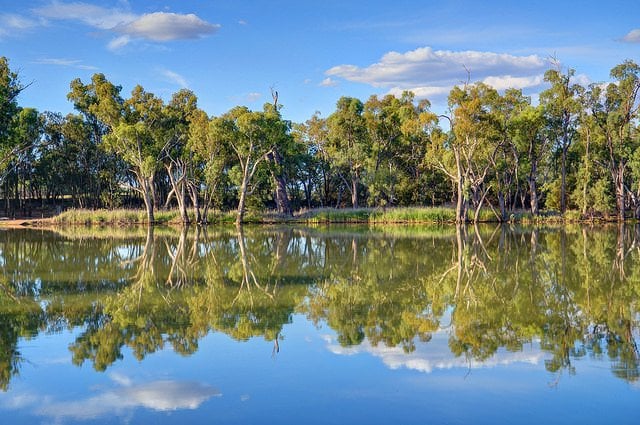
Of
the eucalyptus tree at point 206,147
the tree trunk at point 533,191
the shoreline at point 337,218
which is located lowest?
the shoreline at point 337,218

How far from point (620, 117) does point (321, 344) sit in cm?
4633

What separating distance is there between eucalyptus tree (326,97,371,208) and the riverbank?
4758 mm

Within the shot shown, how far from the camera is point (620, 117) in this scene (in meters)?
49.7

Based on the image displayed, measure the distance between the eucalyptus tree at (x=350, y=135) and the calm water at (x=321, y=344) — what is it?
3486cm

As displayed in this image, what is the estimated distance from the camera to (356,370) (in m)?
8.40

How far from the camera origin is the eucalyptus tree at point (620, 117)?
162 feet

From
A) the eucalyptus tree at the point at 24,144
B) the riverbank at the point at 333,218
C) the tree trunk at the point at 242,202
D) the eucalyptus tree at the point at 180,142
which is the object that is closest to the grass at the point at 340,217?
the riverbank at the point at 333,218

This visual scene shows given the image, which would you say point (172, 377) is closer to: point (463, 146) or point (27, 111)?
point (463, 146)

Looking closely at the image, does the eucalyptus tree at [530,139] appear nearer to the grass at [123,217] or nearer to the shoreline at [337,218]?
the shoreline at [337,218]

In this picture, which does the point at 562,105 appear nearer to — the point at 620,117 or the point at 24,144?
the point at 620,117

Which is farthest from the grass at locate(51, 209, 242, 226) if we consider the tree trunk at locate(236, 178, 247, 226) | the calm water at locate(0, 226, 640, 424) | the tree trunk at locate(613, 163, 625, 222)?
the calm water at locate(0, 226, 640, 424)

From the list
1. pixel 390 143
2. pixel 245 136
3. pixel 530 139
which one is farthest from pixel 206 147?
pixel 530 139

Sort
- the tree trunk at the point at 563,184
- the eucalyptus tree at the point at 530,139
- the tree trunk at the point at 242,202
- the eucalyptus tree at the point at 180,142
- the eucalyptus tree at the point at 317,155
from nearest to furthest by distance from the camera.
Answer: the tree trunk at the point at 242,202, the eucalyptus tree at the point at 180,142, the eucalyptus tree at the point at 530,139, the tree trunk at the point at 563,184, the eucalyptus tree at the point at 317,155

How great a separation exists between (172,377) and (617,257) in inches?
673
